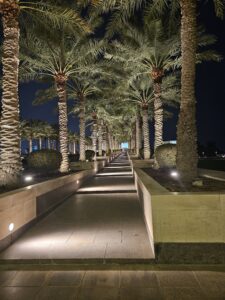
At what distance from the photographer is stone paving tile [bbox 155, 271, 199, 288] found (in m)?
4.93

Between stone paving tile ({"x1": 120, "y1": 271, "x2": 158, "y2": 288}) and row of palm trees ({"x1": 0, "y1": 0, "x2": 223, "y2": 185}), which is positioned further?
row of palm trees ({"x1": 0, "y1": 0, "x2": 223, "y2": 185})

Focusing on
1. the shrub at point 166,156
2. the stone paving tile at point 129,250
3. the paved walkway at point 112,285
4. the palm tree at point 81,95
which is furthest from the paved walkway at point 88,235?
the palm tree at point 81,95

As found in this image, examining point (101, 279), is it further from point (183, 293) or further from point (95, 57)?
point (95, 57)

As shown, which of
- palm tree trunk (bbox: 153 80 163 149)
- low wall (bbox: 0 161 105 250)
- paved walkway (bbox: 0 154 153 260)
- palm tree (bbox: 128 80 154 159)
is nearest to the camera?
paved walkway (bbox: 0 154 153 260)

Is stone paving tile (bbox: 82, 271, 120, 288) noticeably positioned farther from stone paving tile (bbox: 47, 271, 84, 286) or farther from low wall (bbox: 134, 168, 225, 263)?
low wall (bbox: 134, 168, 225, 263)

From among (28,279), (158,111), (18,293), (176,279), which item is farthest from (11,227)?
(158,111)

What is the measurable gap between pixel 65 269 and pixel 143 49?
1590 cm

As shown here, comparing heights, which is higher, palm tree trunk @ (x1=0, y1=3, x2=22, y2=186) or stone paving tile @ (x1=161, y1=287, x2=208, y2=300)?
palm tree trunk @ (x1=0, y1=3, x2=22, y2=186)

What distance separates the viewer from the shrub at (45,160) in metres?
19.4

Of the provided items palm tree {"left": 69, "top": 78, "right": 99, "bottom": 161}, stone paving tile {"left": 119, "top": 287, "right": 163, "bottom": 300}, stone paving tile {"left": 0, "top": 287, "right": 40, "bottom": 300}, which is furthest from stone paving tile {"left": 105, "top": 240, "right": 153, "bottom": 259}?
palm tree {"left": 69, "top": 78, "right": 99, "bottom": 161}

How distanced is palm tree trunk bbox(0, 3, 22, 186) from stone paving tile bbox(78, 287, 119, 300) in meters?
6.50

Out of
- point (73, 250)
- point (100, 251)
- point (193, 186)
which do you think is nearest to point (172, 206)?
point (100, 251)

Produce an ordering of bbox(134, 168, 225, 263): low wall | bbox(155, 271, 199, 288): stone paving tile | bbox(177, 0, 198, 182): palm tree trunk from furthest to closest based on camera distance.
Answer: bbox(177, 0, 198, 182): palm tree trunk → bbox(134, 168, 225, 263): low wall → bbox(155, 271, 199, 288): stone paving tile

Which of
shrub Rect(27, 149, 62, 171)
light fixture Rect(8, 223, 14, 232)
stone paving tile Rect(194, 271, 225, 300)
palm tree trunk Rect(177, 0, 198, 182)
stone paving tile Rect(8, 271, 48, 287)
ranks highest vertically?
palm tree trunk Rect(177, 0, 198, 182)
